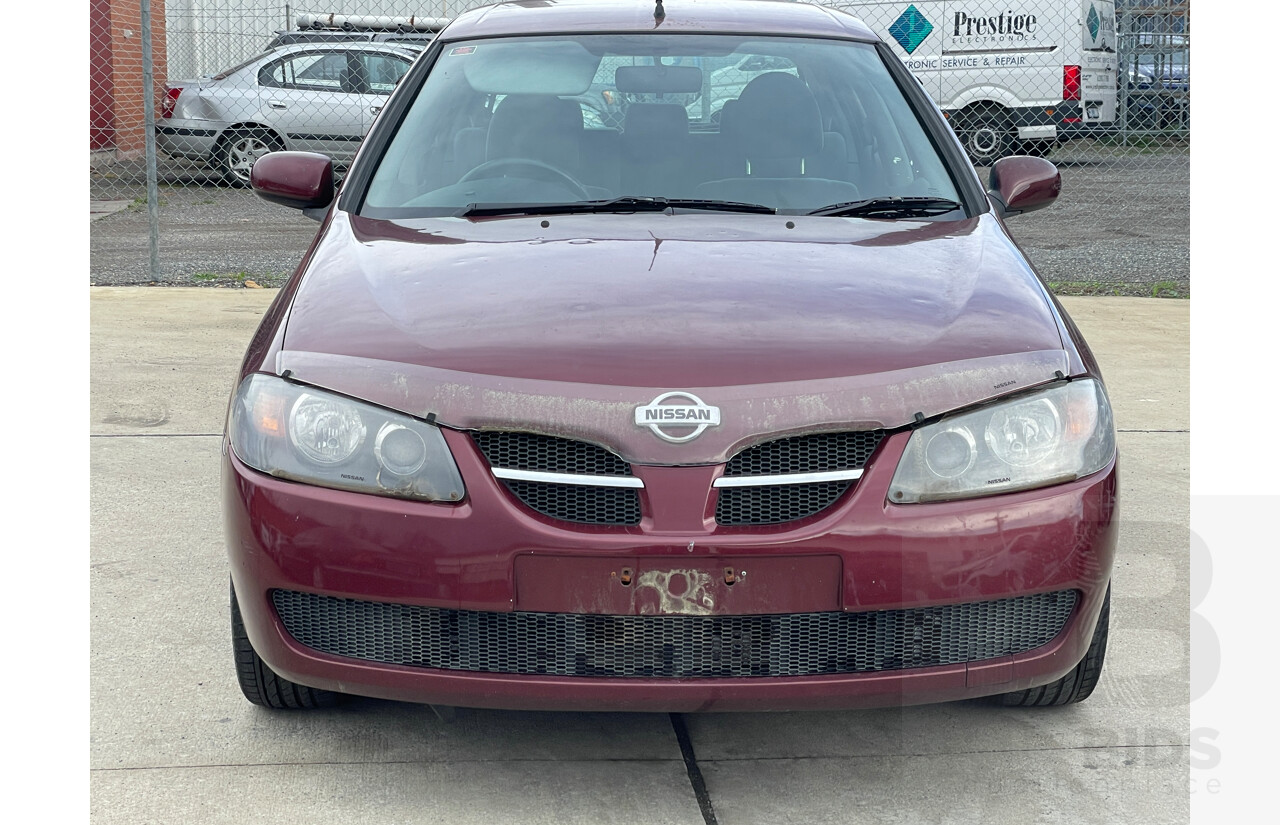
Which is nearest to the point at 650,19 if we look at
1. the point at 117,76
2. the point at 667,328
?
the point at 667,328

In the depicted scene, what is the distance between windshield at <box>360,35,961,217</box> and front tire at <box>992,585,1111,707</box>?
1116mm

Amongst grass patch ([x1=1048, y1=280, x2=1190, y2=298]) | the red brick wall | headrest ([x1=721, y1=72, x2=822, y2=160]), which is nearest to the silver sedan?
the red brick wall

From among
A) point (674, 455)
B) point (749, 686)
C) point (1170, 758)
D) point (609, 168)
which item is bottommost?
point (1170, 758)

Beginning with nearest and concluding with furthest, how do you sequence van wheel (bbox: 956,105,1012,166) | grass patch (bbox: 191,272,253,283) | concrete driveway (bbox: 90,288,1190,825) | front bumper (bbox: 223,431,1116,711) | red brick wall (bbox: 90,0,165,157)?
front bumper (bbox: 223,431,1116,711)
concrete driveway (bbox: 90,288,1190,825)
grass patch (bbox: 191,272,253,283)
red brick wall (bbox: 90,0,165,157)
van wheel (bbox: 956,105,1012,166)

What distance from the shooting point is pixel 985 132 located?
15.3m

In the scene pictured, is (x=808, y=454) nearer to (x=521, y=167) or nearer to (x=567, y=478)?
(x=567, y=478)

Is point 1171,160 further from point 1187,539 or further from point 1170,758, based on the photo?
point 1170,758

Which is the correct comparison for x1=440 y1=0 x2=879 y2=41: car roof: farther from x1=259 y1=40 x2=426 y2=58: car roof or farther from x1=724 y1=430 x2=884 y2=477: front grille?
x1=259 y1=40 x2=426 y2=58: car roof

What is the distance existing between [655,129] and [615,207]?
355 millimetres

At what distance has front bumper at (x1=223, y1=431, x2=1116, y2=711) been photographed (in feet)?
7.24

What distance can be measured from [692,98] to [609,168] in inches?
14.0

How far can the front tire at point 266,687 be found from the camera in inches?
106
